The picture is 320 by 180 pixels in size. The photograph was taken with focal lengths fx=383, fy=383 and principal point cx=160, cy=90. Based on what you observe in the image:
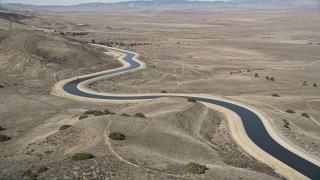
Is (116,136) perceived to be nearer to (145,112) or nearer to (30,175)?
(30,175)

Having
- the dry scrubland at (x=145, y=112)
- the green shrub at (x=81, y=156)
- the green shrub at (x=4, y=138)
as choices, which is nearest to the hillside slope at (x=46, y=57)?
the dry scrubland at (x=145, y=112)

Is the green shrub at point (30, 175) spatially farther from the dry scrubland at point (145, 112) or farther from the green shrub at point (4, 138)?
the green shrub at point (4, 138)

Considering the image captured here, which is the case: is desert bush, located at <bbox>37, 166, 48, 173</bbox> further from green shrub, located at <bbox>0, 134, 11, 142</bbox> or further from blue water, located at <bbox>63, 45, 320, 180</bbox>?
blue water, located at <bbox>63, 45, 320, 180</bbox>

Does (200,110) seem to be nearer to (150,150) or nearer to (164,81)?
(150,150)

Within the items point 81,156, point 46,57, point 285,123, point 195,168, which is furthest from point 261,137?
point 46,57

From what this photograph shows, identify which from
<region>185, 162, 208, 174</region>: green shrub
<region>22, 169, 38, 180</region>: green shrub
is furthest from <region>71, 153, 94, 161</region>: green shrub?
<region>185, 162, 208, 174</region>: green shrub

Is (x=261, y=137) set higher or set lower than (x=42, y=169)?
lower
